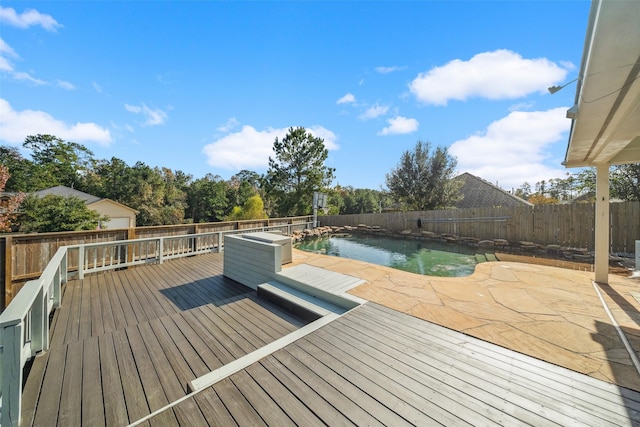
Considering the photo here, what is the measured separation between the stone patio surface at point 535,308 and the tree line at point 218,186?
11.0 meters

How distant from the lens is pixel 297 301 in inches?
125

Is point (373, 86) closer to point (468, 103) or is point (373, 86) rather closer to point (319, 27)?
point (319, 27)

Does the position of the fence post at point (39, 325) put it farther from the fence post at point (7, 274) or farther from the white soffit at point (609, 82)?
the white soffit at point (609, 82)

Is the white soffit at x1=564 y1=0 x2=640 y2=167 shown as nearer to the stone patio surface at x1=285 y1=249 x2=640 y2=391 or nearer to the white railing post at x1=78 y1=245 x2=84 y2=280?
the stone patio surface at x1=285 y1=249 x2=640 y2=391

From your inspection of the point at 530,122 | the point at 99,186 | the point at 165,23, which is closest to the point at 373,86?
the point at 530,122

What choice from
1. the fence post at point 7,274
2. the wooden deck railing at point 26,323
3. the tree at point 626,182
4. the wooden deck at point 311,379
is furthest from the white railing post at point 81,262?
the tree at point 626,182

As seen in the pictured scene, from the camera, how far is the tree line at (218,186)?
10461 mm

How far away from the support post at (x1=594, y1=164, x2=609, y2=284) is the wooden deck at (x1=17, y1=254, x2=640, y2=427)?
3359mm

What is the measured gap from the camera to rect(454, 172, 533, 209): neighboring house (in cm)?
1569

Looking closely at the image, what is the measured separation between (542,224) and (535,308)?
6.90 metres

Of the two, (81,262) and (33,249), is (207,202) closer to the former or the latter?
(33,249)

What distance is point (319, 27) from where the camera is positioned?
23.3ft

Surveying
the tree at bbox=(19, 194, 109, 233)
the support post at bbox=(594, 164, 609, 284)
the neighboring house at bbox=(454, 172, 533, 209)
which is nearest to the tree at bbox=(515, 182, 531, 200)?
the neighboring house at bbox=(454, 172, 533, 209)

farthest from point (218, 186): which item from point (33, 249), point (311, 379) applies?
point (311, 379)
